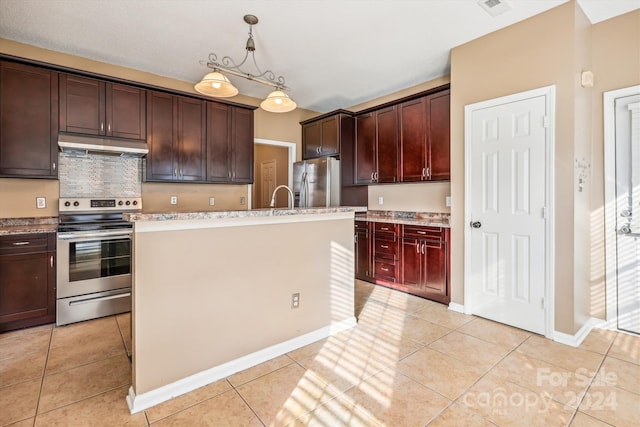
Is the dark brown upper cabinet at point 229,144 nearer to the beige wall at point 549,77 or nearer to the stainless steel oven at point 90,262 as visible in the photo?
the stainless steel oven at point 90,262

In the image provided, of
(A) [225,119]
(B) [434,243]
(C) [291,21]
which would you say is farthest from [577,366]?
(A) [225,119]

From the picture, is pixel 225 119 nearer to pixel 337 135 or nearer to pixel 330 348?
pixel 337 135

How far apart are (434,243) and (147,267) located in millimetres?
2917

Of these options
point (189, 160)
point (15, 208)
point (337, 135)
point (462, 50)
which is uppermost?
point (462, 50)

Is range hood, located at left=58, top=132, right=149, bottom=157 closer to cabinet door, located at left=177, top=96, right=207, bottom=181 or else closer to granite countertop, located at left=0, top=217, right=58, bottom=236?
cabinet door, located at left=177, top=96, right=207, bottom=181

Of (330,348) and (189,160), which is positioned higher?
(189,160)

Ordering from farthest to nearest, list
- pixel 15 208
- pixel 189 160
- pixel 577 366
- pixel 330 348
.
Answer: pixel 189 160, pixel 15 208, pixel 330 348, pixel 577 366

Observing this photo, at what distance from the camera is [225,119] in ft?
13.6

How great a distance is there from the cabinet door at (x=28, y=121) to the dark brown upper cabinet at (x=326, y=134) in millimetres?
3233

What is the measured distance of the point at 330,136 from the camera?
483cm

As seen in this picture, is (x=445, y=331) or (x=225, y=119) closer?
(x=445, y=331)

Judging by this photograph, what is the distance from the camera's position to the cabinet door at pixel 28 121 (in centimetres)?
284

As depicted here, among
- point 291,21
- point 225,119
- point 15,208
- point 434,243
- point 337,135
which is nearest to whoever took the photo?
point 291,21

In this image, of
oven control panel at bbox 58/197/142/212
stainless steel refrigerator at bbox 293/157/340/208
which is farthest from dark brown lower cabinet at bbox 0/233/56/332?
stainless steel refrigerator at bbox 293/157/340/208
